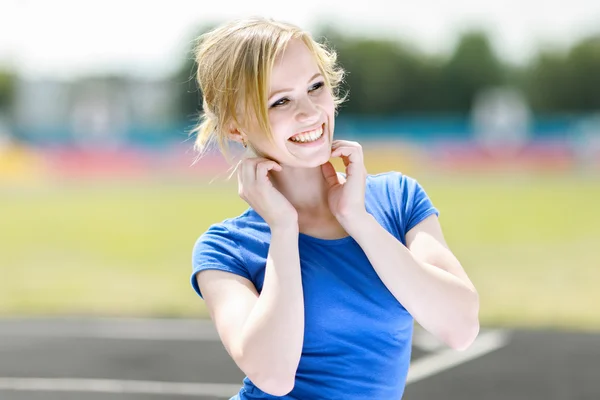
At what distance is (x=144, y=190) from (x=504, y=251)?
1726 centimetres

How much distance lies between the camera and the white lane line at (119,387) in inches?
227

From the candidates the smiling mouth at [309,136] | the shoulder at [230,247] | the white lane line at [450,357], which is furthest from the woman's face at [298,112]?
the white lane line at [450,357]

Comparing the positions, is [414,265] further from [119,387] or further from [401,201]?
[119,387]

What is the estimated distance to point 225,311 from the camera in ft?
6.56

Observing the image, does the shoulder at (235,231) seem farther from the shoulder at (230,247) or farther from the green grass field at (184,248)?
the green grass field at (184,248)

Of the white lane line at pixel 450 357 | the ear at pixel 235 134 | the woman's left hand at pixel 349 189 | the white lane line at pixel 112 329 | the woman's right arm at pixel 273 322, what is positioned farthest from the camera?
the white lane line at pixel 112 329

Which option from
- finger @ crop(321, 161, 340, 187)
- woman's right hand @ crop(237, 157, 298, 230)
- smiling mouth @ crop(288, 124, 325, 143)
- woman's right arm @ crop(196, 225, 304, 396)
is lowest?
woman's right arm @ crop(196, 225, 304, 396)

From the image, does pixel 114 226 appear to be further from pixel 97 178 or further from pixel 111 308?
pixel 97 178

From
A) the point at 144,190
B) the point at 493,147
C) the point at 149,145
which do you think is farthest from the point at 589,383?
the point at 149,145

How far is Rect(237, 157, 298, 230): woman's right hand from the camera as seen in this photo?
2000 millimetres

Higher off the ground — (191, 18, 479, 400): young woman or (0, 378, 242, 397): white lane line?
(191, 18, 479, 400): young woman

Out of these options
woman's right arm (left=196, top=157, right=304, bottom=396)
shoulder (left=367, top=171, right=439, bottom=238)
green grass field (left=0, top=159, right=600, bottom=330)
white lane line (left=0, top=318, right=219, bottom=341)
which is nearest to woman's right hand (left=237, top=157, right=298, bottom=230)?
woman's right arm (left=196, top=157, right=304, bottom=396)

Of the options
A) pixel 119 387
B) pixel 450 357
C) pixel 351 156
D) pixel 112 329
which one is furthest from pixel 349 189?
pixel 112 329

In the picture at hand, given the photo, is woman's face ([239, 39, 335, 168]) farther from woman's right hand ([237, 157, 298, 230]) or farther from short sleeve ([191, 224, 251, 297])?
short sleeve ([191, 224, 251, 297])
